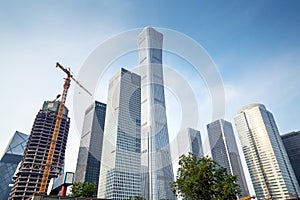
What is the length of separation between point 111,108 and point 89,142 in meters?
31.0

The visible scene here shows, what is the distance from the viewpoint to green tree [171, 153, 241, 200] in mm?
22641

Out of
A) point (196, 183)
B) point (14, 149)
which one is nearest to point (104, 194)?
point (14, 149)

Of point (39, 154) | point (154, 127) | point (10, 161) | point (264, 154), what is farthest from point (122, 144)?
point (264, 154)

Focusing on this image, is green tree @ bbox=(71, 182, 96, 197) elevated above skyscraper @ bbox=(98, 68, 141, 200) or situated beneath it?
situated beneath

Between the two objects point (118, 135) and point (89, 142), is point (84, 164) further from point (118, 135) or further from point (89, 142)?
point (118, 135)

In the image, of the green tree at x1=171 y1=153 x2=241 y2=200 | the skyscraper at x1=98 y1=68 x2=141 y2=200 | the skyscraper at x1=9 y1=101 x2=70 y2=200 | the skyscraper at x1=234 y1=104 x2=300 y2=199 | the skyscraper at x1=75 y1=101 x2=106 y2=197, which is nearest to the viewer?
the green tree at x1=171 y1=153 x2=241 y2=200

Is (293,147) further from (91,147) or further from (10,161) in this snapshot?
(10,161)

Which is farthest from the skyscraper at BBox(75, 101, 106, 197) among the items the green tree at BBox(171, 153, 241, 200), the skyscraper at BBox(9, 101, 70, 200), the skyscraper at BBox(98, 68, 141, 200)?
the green tree at BBox(171, 153, 241, 200)

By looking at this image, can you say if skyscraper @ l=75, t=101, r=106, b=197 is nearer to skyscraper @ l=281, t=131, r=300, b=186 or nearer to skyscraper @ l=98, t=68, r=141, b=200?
skyscraper @ l=98, t=68, r=141, b=200

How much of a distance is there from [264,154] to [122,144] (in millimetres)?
99945

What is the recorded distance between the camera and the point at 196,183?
23.6 metres

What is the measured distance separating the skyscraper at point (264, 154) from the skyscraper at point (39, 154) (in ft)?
399

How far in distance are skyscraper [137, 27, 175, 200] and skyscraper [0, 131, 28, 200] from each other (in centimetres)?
9831

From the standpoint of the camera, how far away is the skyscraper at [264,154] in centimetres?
12701
